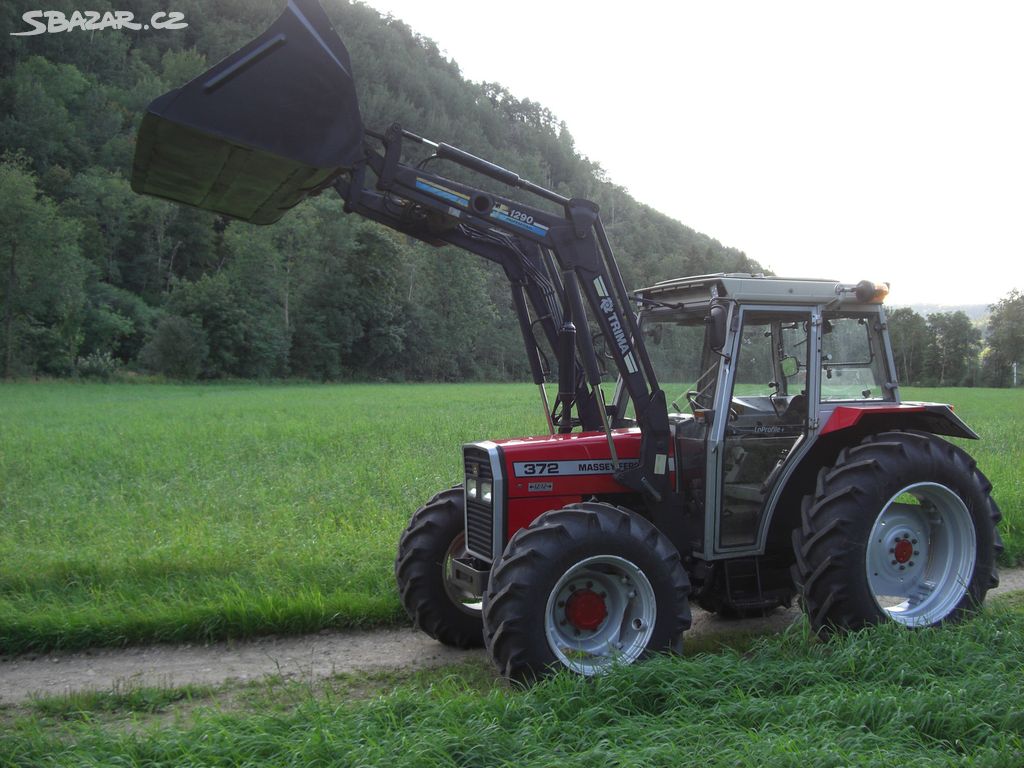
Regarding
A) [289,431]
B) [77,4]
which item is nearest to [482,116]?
[77,4]

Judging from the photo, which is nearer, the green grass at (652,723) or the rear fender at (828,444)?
the green grass at (652,723)

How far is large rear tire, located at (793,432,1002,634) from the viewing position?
5570mm

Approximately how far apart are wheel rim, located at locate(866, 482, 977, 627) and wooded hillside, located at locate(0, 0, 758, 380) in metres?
28.9

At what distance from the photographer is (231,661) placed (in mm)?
5871

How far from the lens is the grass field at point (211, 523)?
639cm

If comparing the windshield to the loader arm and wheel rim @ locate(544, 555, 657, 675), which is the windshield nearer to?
the loader arm

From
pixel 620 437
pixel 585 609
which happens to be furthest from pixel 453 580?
pixel 620 437

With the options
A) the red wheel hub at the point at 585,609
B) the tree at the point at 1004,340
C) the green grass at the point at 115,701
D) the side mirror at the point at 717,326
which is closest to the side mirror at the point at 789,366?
the side mirror at the point at 717,326

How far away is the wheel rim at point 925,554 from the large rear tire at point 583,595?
1714mm

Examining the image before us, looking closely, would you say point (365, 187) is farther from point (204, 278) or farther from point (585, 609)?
point (204, 278)

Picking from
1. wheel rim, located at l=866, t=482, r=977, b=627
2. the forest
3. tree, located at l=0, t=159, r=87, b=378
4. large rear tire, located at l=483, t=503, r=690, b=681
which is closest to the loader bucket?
large rear tire, located at l=483, t=503, r=690, b=681

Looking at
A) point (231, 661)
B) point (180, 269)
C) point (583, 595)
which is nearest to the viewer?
point (583, 595)

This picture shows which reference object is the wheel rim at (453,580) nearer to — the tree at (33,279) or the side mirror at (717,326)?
the side mirror at (717,326)

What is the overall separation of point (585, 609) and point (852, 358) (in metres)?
2.78
